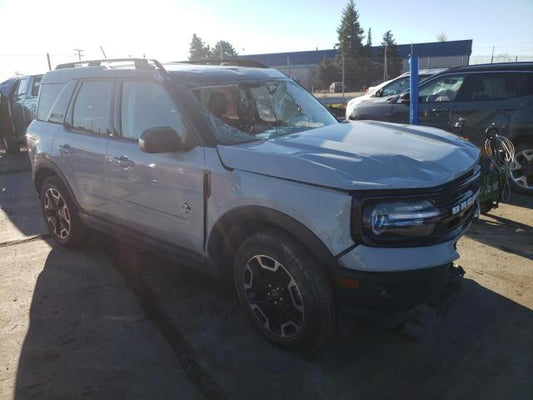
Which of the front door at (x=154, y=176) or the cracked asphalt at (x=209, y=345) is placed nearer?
the cracked asphalt at (x=209, y=345)

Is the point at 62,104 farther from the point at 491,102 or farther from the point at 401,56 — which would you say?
the point at 401,56

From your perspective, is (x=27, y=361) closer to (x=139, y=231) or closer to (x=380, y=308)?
(x=139, y=231)

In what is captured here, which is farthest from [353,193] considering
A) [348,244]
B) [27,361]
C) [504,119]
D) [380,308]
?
[504,119]

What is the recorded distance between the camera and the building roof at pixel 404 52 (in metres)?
48.0

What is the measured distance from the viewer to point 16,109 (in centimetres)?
1183

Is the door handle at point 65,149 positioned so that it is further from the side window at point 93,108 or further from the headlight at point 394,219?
the headlight at point 394,219

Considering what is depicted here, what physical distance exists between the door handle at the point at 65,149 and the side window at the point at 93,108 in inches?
8.0

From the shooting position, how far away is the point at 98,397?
2570 mm

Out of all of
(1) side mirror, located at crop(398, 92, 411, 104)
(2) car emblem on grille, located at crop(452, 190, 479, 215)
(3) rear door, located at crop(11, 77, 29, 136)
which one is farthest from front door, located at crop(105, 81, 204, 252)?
(3) rear door, located at crop(11, 77, 29, 136)

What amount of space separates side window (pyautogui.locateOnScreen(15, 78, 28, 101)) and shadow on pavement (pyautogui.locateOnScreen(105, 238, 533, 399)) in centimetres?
1053

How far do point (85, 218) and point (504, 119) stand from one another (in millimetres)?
5823

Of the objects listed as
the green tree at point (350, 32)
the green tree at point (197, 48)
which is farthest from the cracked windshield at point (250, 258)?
the green tree at point (197, 48)

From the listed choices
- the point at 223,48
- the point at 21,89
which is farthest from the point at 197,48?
Result: the point at 21,89

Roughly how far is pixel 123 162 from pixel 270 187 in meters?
1.55
